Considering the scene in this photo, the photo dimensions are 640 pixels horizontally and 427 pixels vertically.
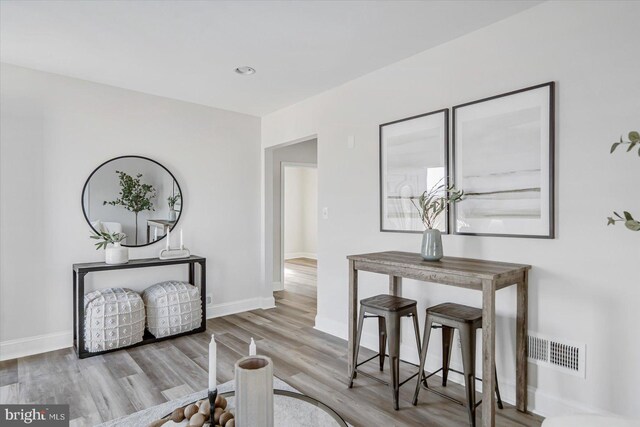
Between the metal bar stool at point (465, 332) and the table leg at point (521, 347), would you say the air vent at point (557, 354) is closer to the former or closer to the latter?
the table leg at point (521, 347)

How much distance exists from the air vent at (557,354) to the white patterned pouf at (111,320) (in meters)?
3.20

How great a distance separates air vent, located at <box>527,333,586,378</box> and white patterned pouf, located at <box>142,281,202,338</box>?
2.98 m

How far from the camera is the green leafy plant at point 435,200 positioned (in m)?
2.52

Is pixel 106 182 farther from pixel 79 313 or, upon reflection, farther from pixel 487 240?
pixel 487 240

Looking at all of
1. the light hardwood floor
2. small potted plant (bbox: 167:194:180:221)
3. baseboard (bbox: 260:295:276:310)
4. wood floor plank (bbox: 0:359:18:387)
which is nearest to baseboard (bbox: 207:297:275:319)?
baseboard (bbox: 260:295:276:310)

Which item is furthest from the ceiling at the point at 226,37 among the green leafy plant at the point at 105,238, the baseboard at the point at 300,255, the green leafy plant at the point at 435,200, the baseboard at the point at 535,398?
the baseboard at the point at 300,255

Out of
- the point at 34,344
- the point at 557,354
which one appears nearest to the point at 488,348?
the point at 557,354

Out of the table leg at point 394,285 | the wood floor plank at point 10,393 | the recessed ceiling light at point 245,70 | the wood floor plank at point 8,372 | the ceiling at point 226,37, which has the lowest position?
the wood floor plank at point 8,372

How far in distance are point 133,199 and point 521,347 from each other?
3.66 meters

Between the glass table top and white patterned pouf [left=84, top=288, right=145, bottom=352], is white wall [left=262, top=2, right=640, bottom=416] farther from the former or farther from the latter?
white patterned pouf [left=84, top=288, right=145, bottom=352]

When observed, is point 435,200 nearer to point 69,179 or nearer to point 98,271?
point 98,271

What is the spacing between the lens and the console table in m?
3.10

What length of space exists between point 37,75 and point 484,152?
3.84 m

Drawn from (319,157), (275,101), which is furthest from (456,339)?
(275,101)
